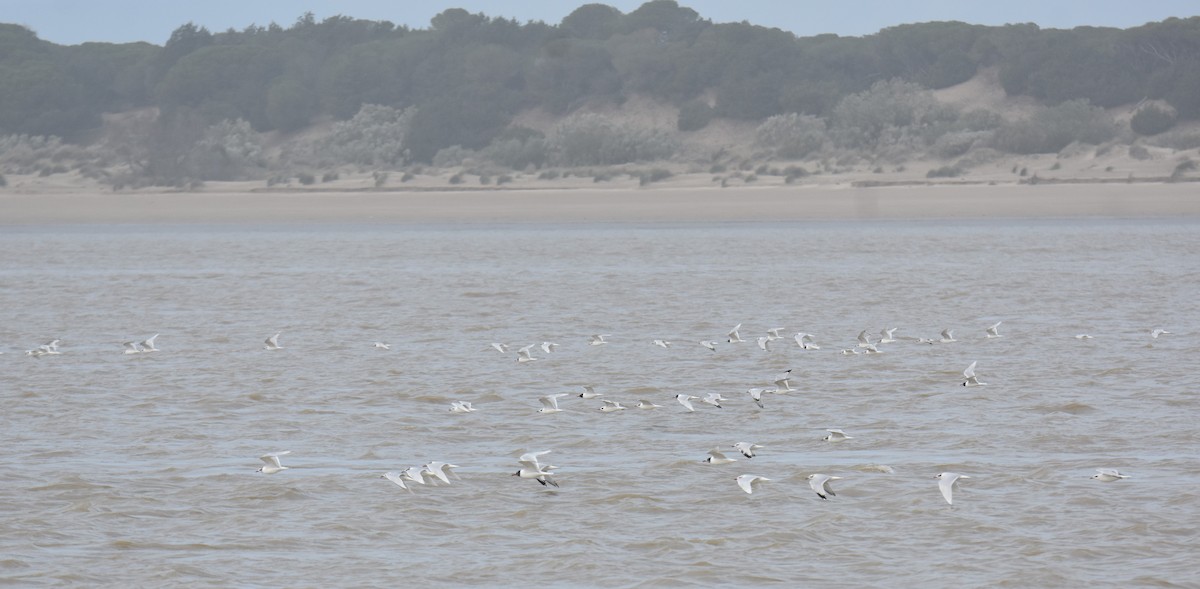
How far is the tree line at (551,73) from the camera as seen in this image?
49031mm

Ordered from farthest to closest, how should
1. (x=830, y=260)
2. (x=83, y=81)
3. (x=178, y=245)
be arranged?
1. (x=83, y=81)
2. (x=178, y=245)
3. (x=830, y=260)

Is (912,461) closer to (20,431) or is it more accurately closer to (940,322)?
(20,431)

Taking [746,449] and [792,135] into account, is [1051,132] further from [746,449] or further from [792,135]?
[746,449]

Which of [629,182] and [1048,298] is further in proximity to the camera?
[629,182]

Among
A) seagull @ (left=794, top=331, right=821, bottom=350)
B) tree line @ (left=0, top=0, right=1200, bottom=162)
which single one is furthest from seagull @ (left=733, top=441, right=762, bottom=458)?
tree line @ (left=0, top=0, right=1200, bottom=162)

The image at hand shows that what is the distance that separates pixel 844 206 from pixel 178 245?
14623 mm

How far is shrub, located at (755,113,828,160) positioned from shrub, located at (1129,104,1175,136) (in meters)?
8.39

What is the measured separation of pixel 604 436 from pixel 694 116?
39.9 meters

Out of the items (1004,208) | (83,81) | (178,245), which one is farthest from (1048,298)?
(83,81)

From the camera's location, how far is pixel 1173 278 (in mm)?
21016

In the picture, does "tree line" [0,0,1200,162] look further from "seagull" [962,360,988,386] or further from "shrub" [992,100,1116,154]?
"seagull" [962,360,988,386]

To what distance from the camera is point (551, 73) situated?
178 feet

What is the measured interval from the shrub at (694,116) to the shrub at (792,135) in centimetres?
239

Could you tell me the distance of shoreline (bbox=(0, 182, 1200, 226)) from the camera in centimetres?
3397
